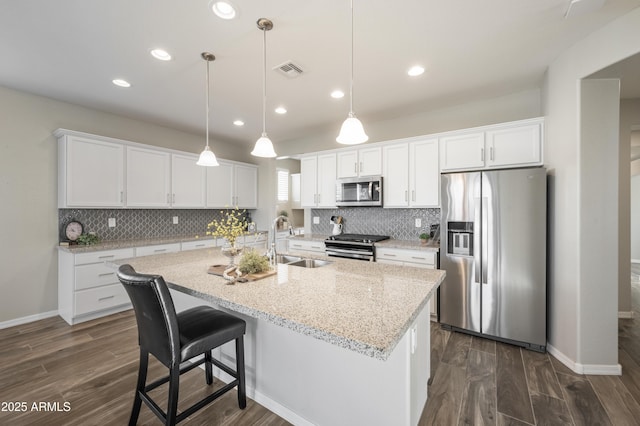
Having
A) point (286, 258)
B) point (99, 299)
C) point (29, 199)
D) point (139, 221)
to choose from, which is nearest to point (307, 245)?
point (286, 258)

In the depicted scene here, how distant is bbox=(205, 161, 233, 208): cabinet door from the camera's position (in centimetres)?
478

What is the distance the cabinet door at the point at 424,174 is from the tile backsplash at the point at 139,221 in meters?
3.79

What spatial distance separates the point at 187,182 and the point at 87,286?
1956 millimetres

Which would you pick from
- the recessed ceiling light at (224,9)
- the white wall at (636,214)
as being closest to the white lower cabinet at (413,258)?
the recessed ceiling light at (224,9)

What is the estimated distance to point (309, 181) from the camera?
4562 mm

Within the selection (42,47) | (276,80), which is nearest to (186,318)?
(276,80)

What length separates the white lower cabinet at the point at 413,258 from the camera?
3.17 m

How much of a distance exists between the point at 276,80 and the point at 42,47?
198cm

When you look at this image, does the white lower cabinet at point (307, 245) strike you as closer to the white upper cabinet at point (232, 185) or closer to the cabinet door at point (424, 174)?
the white upper cabinet at point (232, 185)

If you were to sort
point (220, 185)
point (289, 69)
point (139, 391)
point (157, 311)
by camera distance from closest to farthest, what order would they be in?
point (157, 311), point (139, 391), point (289, 69), point (220, 185)

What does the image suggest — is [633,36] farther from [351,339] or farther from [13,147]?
[13,147]

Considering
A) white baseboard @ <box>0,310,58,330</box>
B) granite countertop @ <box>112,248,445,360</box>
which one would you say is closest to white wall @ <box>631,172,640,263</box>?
granite countertop @ <box>112,248,445,360</box>

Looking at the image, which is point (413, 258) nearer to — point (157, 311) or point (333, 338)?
point (333, 338)

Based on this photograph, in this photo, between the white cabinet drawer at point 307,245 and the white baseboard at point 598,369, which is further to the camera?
the white cabinet drawer at point 307,245
